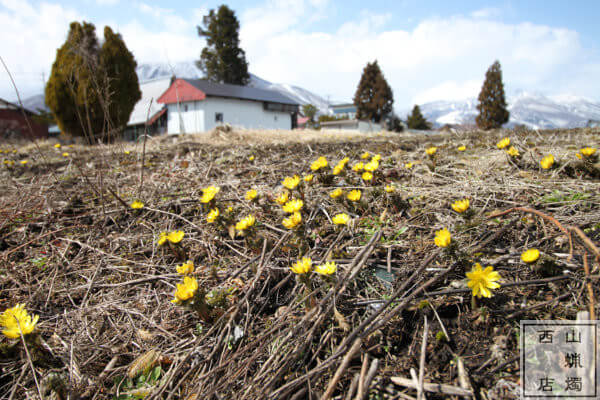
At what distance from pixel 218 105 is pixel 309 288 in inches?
855

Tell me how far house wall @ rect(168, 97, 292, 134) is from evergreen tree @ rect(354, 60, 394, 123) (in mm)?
8900

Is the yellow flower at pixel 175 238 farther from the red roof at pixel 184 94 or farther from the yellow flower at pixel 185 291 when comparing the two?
the red roof at pixel 184 94

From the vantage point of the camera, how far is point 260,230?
5.58ft

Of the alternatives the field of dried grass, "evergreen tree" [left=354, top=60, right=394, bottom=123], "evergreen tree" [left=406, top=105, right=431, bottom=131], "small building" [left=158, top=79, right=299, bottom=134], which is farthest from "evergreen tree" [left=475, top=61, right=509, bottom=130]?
the field of dried grass

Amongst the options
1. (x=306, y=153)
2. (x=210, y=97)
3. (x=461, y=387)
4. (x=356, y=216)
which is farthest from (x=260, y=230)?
(x=210, y=97)

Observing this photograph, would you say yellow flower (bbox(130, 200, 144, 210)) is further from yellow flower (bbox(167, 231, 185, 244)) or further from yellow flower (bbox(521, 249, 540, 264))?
yellow flower (bbox(521, 249, 540, 264))

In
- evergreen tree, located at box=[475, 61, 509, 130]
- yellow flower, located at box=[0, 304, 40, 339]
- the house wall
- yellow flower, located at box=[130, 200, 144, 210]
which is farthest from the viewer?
evergreen tree, located at box=[475, 61, 509, 130]

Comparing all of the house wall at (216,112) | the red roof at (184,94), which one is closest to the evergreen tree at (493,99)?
the house wall at (216,112)

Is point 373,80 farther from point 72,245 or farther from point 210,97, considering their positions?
point 72,245

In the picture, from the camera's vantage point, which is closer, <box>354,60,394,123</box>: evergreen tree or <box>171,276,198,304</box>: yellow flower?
<box>171,276,198,304</box>: yellow flower

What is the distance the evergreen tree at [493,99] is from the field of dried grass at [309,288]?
23.8 m

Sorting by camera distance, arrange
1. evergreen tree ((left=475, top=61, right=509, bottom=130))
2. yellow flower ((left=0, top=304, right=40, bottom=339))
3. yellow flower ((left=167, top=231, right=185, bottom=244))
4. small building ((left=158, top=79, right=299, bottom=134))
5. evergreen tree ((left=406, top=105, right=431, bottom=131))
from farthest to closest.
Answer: evergreen tree ((left=406, top=105, right=431, bottom=131)) < evergreen tree ((left=475, top=61, right=509, bottom=130)) < small building ((left=158, top=79, right=299, bottom=134)) < yellow flower ((left=167, top=231, right=185, bottom=244)) < yellow flower ((left=0, top=304, right=40, bottom=339))

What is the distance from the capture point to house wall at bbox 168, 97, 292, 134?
20.2m

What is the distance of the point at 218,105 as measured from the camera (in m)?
20.8
